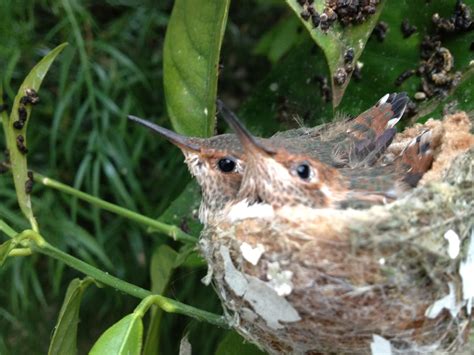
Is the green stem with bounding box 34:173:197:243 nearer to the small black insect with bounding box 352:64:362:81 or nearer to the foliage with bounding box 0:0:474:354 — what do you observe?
the foliage with bounding box 0:0:474:354

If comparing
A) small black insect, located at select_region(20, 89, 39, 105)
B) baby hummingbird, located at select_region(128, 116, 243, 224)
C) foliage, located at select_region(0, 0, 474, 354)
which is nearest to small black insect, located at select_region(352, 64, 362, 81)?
foliage, located at select_region(0, 0, 474, 354)

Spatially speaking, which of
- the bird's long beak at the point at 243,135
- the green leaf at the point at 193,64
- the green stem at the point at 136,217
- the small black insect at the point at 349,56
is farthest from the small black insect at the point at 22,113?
the small black insect at the point at 349,56

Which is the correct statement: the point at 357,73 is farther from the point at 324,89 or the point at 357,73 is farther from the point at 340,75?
the point at 340,75

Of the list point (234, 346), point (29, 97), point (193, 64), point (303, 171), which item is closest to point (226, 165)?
point (303, 171)

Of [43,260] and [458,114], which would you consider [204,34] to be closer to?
[458,114]

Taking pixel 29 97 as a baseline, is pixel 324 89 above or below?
below

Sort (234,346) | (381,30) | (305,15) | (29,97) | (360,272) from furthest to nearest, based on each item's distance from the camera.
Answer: (381,30)
(29,97)
(234,346)
(305,15)
(360,272)
